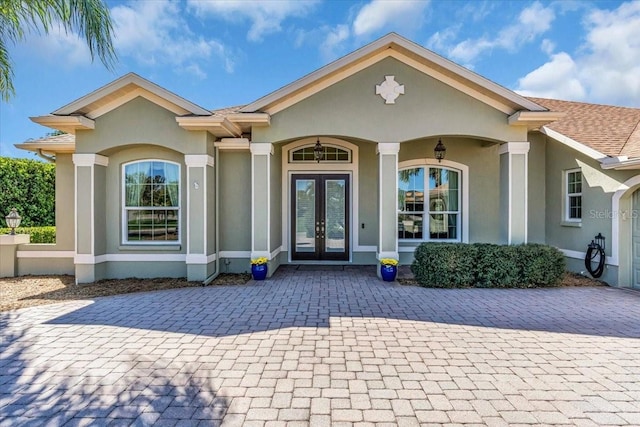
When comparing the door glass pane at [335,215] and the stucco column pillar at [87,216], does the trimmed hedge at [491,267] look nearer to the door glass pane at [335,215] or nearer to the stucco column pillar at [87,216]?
the door glass pane at [335,215]

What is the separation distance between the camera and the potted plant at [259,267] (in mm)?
8508

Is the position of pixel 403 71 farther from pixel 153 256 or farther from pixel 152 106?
pixel 153 256

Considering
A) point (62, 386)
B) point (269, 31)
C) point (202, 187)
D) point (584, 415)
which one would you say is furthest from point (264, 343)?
point (269, 31)

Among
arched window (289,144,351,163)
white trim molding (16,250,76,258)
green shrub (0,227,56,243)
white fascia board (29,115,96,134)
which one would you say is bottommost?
white trim molding (16,250,76,258)

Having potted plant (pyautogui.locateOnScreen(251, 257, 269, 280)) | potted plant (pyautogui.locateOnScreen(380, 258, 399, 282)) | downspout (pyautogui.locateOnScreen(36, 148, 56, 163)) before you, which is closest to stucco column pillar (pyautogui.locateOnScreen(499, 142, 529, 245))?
potted plant (pyautogui.locateOnScreen(380, 258, 399, 282))

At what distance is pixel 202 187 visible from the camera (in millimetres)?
8344

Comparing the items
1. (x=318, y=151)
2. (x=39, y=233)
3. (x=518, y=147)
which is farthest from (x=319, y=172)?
(x=39, y=233)

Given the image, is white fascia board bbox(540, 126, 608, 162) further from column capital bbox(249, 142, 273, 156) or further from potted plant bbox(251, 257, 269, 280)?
potted plant bbox(251, 257, 269, 280)

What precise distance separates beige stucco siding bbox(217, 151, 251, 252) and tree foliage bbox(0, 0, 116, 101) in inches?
146

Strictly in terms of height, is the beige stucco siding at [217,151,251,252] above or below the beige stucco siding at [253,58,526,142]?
below

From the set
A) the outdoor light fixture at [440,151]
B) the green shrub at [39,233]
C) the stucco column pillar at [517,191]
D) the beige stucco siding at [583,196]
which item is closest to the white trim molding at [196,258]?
the outdoor light fixture at [440,151]

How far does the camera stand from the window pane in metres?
10.6

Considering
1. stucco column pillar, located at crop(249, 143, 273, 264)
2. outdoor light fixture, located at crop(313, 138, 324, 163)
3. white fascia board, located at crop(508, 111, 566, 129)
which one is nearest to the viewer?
white fascia board, located at crop(508, 111, 566, 129)

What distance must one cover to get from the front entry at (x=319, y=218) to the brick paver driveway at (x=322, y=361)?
3831 mm
